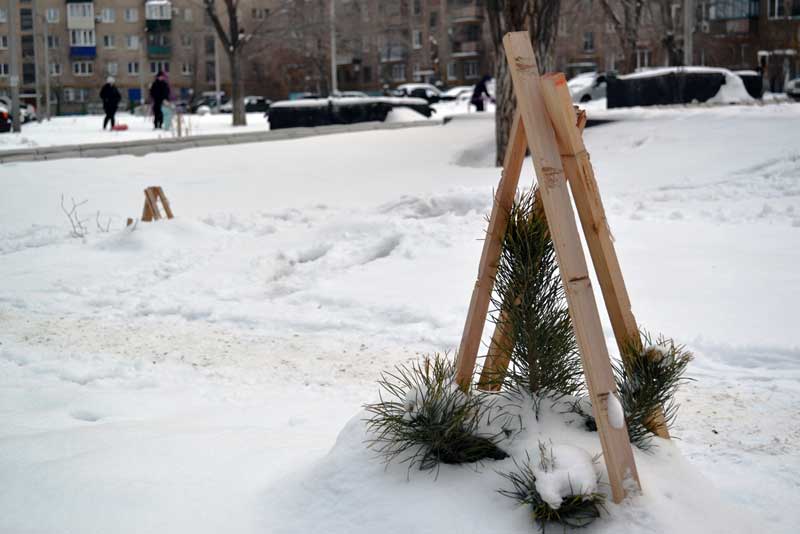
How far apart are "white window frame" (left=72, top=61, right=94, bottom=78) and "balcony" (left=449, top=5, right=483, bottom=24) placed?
30316mm

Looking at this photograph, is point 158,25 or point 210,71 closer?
→ point 158,25

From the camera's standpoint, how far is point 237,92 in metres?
35.0

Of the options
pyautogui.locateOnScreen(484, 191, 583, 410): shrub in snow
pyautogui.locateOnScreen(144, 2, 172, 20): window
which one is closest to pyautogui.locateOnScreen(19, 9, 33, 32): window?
pyautogui.locateOnScreen(144, 2, 172, 20): window

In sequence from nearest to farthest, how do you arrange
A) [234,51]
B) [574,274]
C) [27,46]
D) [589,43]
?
1. [574,274]
2. [234,51]
3. [27,46]
4. [589,43]

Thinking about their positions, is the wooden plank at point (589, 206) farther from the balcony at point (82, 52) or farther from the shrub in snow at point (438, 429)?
the balcony at point (82, 52)

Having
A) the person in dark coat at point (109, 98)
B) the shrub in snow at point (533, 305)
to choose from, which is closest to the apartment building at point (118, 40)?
the person in dark coat at point (109, 98)

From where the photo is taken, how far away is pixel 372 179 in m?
14.5

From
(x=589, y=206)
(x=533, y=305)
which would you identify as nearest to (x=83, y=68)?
(x=533, y=305)

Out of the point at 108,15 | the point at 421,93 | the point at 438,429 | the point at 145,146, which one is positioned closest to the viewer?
the point at 438,429

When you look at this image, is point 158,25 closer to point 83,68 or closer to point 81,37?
point 81,37

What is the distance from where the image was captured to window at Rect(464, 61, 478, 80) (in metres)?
78.3

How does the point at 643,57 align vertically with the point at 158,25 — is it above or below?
below

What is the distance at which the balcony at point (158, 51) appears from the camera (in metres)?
79.2

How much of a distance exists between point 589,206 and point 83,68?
A: 273ft
